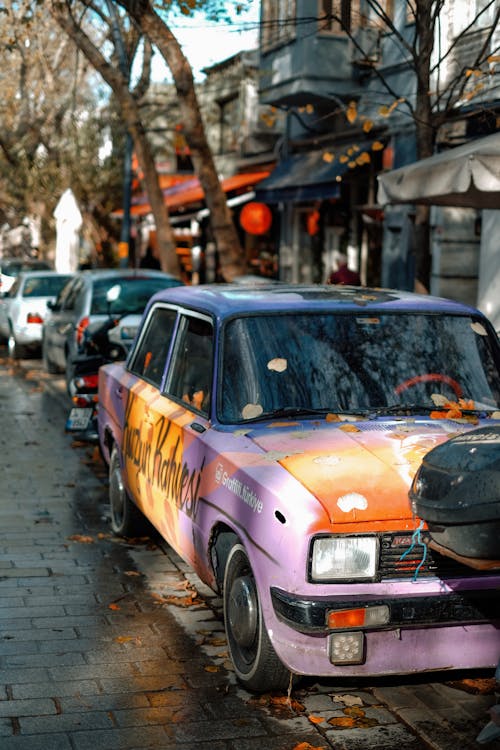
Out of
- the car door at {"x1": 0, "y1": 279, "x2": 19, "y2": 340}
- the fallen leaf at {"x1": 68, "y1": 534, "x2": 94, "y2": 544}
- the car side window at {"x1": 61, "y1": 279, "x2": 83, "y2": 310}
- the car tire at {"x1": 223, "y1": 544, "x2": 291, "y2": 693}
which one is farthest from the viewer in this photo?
the car door at {"x1": 0, "y1": 279, "x2": 19, "y2": 340}

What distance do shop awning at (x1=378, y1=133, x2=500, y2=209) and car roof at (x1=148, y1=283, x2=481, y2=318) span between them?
7.68 ft

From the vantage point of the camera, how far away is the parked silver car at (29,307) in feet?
73.4

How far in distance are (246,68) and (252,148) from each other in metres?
2.84

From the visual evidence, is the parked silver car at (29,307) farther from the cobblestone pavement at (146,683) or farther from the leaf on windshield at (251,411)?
the leaf on windshield at (251,411)

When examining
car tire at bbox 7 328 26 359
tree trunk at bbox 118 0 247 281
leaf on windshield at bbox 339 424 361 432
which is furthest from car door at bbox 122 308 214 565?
car tire at bbox 7 328 26 359

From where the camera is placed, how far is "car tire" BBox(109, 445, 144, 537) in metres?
8.16

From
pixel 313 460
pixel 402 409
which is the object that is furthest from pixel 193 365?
pixel 313 460

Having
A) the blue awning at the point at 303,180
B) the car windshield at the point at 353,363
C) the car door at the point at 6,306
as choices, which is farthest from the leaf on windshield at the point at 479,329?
the car door at the point at 6,306

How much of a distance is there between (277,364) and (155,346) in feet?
6.08

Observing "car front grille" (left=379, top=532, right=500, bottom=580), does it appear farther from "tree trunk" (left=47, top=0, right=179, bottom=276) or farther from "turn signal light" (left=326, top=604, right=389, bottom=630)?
"tree trunk" (left=47, top=0, right=179, bottom=276)

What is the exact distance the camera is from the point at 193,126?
→ 1800cm

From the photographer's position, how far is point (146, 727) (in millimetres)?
4973

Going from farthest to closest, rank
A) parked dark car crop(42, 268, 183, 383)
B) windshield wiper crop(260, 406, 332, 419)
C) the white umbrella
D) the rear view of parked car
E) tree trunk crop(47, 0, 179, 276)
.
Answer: the rear view of parked car < the white umbrella < tree trunk crop(47, 0, 179, 276) < parked dark car crop(42, 268, 183, 383) < windshield wiper crop(260, 406, 332, 419)

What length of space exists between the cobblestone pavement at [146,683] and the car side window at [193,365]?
45.7 inches
